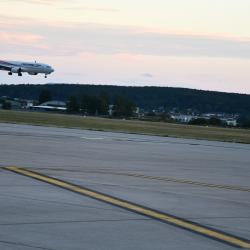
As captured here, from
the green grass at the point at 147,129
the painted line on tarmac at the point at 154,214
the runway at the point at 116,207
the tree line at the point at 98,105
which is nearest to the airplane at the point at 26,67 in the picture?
the tree line at the point at 98,105

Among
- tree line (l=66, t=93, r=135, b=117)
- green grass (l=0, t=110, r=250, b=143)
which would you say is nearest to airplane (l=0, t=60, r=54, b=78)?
tree line (l=66, t=93, r=135, b=117)

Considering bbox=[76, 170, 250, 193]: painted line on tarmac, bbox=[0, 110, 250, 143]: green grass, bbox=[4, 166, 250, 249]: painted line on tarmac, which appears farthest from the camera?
bbox=[0, 110, 250, 143]: green grass

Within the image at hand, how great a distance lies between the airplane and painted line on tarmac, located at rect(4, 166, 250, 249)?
12481 cm

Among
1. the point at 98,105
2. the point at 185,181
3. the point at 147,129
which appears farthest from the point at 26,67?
the point at 185,181

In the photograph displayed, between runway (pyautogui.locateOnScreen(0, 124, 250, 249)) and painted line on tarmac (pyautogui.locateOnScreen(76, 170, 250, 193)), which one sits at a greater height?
painted line on tarmac (pyautogui.locateOnScreen(76, 170, 250, 193))

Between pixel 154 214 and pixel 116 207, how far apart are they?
2.52 ft

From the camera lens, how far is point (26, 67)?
139 metres

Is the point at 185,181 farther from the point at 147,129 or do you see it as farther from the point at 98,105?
the point at 98,105

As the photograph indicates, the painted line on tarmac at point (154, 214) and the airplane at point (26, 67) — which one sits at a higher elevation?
the airplane at point (26, 67)

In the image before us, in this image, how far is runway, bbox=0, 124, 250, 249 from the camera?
9125mm

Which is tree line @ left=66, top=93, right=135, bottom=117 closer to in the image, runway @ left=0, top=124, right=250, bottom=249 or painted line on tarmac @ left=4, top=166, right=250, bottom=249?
runway @ left=0, top=124, right=250, bottom=249

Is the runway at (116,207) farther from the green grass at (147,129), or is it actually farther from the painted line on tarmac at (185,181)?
the green grass at (147,129)

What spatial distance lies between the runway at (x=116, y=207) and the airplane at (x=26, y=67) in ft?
389

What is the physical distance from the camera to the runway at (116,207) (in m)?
9.12
